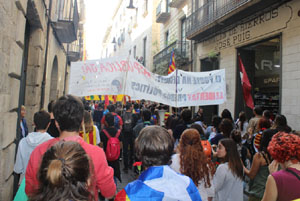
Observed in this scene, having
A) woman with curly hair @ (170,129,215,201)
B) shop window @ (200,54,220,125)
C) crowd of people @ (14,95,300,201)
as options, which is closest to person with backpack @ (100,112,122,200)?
crowd of people @ (14,95,300,201)

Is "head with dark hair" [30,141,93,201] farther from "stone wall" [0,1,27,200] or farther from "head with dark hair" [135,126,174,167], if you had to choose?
"stone wall" [0,1,27,200]

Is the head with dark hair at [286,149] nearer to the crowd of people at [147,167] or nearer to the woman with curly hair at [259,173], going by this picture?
the crowd of people at [147,167]

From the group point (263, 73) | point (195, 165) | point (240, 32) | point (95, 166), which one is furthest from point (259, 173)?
point (263, 73)

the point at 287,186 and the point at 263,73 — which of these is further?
the point at 263,73

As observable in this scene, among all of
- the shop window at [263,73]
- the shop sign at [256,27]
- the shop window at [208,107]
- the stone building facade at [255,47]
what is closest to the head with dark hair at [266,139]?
the stone building facade at [255,47]

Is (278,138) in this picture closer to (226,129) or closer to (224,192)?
(224,192)

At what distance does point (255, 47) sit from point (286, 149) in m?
8.26

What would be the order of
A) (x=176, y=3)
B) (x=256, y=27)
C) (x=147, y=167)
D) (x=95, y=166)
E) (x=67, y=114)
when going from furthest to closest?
(x=176, y=3) → (x=256, y=27) → (x=67, y=114) → (x=95, y=166) → (x=147, y=167)

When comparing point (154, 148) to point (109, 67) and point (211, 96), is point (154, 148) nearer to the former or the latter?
point (109, 67)

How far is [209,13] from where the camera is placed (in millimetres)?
10664

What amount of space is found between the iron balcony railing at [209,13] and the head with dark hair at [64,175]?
8.21m

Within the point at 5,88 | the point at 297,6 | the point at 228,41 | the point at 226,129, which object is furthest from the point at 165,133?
the point at 228,41

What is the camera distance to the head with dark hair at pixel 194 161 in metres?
2.63

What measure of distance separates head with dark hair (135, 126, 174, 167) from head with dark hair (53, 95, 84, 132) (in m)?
0.54
